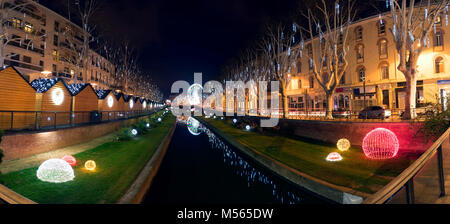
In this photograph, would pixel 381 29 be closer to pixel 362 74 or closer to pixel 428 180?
pixel 362 74

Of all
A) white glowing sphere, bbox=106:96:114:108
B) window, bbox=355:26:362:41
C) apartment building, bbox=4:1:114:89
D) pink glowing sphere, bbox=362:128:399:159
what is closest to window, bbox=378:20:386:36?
window, bbox=355:26:362:41

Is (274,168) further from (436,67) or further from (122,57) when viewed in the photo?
(122,57)

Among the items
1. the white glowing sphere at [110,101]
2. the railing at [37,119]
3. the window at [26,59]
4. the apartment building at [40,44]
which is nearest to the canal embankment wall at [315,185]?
the railing at [37,119]

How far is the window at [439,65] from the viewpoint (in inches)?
1099

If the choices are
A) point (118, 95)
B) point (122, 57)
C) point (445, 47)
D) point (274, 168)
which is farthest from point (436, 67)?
point (122, 57)

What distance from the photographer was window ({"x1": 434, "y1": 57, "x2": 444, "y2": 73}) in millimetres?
27906

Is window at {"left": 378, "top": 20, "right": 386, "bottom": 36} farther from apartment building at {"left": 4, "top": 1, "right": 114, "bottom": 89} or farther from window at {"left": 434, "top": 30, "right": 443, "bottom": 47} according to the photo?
apartment building at {"left": 4, "top": 1, "right": 114, "bottom": 89}

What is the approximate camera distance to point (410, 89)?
17141 mm

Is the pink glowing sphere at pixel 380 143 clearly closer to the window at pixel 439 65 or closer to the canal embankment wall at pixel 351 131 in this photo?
the canal embankment wall at pixel 351 131

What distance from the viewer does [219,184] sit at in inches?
397

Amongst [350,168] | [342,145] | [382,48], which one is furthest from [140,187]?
[382,48]

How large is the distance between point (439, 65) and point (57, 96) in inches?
1790

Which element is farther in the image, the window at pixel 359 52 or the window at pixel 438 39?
the window at pixel 359 52

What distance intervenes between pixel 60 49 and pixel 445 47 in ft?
232
